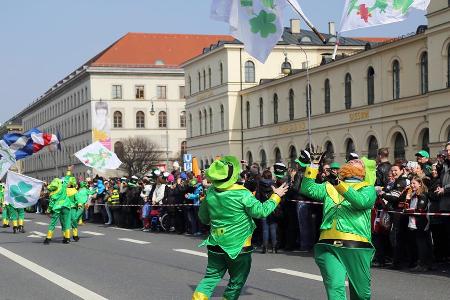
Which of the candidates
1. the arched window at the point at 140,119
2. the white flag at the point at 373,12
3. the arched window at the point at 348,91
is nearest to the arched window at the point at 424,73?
the arched window at the point at 348,91

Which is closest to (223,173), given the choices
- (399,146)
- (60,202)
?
(60,202)

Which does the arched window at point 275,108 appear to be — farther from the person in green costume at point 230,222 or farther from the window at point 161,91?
the person in green costume at point 230,222

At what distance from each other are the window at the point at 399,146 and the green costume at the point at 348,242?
162 feet

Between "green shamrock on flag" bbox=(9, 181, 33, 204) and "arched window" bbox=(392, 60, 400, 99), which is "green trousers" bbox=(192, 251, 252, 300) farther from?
"arched window" bbox=(392, 60, 400, 99)

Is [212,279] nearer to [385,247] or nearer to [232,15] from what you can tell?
[232,15]

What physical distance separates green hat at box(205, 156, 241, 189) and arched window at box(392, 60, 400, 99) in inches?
2003

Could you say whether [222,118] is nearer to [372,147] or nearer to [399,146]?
[372,147]

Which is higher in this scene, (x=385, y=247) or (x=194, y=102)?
(x=194, y=102)

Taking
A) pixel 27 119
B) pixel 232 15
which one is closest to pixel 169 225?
pixel 232 15

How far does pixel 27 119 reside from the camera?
589ft

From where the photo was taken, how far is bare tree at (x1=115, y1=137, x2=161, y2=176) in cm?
10656

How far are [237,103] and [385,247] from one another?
73.3 m

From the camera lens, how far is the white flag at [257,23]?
13.4m

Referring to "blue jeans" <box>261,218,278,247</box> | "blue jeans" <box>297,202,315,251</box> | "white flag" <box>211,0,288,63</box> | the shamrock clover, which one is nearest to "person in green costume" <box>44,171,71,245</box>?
"blue jeans" <box>261,218,278,247</box>
